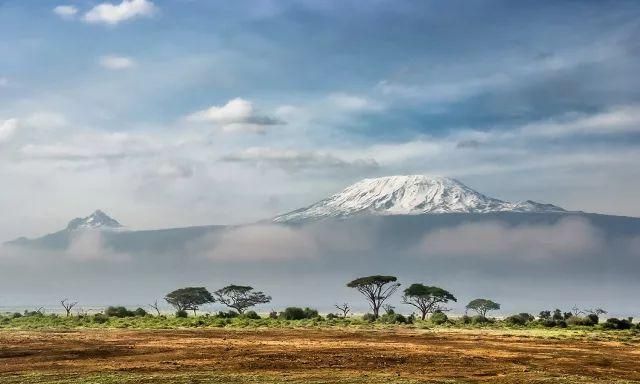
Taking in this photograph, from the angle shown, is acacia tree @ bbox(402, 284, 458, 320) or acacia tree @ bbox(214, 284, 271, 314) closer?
acacia tree @ bbox(402, 284, 458, 320)

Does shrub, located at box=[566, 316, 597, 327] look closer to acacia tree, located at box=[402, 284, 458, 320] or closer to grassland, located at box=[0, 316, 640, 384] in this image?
grassland, located at box=[0, 316, 640, 384]

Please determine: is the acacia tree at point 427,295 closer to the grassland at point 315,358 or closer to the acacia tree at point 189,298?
the acacia tree at point 189,298

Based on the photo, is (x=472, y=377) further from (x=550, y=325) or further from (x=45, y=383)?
(x=550, y=325)

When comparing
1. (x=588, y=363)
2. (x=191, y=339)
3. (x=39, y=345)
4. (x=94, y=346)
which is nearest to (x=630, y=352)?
(x=588, y=363)

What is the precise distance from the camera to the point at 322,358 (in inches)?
1697

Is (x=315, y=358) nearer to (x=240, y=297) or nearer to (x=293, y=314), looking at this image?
(x=293, y=314)

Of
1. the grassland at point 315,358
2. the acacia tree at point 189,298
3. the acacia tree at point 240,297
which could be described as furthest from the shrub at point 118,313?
the grassland at point 315,358

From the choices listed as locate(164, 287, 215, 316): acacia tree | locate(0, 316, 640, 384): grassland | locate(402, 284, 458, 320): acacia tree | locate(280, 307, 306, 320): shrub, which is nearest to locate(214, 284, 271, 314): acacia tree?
locate(164, 287, 215, 316): acacia tree

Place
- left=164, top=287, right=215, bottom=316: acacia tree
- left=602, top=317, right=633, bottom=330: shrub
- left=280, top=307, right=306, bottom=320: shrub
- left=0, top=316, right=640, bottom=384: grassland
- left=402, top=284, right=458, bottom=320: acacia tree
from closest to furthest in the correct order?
left=0, top=316, right=640, bottom=384: grassland → left=602, top=317, right=633, bottom=330: shrub → left=280, top=307, right=306, bottom=320: shrub → left=402, top=284, right=458, bottom=320: acacia tree → left=164, top=287, right=215, bottom=316: acacia tree

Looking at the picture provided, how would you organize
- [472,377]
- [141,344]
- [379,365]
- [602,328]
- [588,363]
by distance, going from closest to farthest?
[472,377]
[379,365]
[588,363]
[141,344]
[602,328]

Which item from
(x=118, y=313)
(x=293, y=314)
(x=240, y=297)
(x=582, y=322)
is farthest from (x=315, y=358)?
(x=240, y=297)

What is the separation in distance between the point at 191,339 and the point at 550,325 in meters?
50.6

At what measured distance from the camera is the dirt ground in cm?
3525

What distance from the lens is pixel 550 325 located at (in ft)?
293
